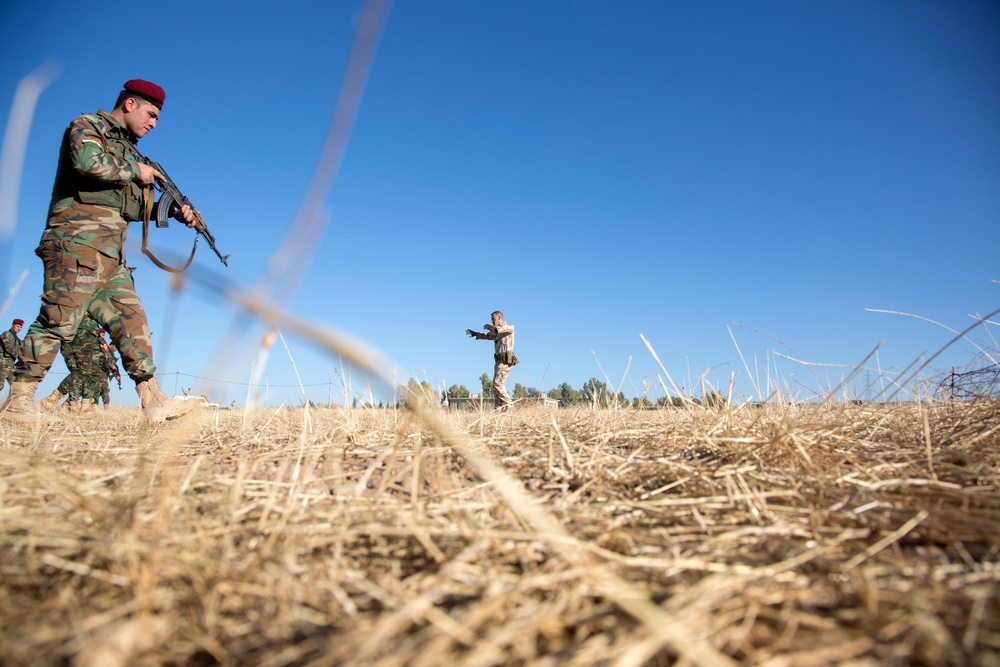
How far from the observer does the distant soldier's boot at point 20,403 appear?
3256 mm

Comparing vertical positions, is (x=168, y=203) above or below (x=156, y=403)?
above

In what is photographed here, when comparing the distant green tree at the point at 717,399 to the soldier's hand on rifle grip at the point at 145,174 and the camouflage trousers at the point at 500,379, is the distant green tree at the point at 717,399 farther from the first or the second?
the camouflage trousers at the point at 500,379

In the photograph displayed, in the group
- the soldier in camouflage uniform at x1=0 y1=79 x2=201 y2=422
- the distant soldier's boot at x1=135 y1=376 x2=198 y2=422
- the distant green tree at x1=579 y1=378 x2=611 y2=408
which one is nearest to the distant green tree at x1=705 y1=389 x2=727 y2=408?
the distant green tree at x1=579 y1=378 x2=611 y2=408

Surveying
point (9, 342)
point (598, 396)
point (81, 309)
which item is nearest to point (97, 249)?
point (81, 309)

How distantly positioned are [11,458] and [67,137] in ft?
8.18

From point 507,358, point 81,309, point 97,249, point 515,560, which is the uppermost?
point 507,358

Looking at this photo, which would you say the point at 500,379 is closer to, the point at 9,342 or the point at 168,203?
the point at 168,203

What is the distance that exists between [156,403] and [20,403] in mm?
798

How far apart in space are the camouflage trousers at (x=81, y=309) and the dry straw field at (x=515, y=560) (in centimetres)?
188

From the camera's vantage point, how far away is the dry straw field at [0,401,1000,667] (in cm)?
68

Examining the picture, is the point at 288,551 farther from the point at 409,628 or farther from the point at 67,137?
the point at 67,137

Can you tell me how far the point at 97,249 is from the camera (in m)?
3.23

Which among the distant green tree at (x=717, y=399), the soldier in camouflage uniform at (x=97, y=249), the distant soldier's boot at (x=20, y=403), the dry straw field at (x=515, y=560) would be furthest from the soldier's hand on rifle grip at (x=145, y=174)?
the distant green tree at (x=717, y=399)

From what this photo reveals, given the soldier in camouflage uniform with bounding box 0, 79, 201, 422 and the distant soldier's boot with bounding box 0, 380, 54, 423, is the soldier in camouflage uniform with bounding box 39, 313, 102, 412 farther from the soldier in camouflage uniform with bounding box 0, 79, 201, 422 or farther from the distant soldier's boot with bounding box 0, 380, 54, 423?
the soldier in camouflage uniform with bounding box 0, 79, 201, 422
